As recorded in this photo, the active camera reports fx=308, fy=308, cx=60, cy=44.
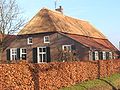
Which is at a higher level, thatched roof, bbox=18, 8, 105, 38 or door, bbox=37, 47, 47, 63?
thatched roof, bbox=18, 8, 105, 38

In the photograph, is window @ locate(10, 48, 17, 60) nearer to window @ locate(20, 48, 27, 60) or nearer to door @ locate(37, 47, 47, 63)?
window @ locate(20, 48, 27, 60)

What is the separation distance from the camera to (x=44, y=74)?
16906mm

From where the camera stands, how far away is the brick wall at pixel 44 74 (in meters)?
14.1

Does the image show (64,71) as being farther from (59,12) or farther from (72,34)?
(59,12)

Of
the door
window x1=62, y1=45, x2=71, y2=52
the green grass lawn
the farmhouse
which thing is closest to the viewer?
the green grass lawn

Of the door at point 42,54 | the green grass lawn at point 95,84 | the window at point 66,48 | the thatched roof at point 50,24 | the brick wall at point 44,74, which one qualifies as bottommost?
the green grass lawn at point 95,84

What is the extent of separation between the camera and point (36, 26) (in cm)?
4484

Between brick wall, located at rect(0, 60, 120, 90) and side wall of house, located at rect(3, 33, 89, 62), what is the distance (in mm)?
14310

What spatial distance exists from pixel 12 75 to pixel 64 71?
5750 mm

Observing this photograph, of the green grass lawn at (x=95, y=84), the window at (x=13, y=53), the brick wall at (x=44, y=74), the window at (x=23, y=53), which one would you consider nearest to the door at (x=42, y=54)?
the window at (x=23, y=53)

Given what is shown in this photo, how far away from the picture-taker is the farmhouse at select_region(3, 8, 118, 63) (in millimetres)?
40219

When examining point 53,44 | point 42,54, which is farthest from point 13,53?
point 53,44

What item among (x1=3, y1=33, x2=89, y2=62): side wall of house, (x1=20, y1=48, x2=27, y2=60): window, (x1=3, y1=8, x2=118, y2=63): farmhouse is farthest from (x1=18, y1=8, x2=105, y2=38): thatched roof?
(x1=20, y1=48, x2=27, y2=60): window

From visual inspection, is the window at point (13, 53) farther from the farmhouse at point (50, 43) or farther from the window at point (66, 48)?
the window at point (66, 48)
